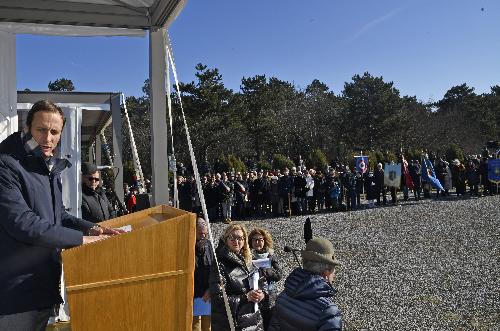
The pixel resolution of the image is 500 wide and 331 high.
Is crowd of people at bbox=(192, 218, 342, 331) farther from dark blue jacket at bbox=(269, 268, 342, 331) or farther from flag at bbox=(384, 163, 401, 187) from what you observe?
flag at bbox=(384, 163, 401, 187)

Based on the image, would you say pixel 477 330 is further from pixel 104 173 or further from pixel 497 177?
pixel 497 177

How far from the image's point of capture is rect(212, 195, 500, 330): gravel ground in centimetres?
595

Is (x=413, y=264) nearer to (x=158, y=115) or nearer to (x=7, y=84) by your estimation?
(x=158, y=115)

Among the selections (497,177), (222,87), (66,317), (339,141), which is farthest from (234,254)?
(339,141)

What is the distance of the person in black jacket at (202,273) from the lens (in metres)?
4.16

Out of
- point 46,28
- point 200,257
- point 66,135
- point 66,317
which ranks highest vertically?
point 46,28

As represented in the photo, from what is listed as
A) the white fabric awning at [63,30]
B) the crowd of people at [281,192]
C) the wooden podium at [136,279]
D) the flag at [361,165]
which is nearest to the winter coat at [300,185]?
the crowd of people at [281,192]

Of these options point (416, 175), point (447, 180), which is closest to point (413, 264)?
point (416, 175)

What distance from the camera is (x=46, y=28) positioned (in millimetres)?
3543

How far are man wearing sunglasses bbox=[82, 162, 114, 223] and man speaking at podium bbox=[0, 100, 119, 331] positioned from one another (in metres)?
2.85

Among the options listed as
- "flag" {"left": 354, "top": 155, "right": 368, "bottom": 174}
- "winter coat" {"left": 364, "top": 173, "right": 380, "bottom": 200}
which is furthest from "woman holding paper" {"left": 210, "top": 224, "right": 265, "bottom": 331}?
"flag" {"left": 354, "top": 155, "right": 368, "bottom": 174}

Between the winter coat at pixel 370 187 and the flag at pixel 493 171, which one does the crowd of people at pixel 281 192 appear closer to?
the winter coat at pixel 370 187

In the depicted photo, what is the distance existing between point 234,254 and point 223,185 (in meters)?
12.2

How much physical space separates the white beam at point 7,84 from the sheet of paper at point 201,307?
2191mm
